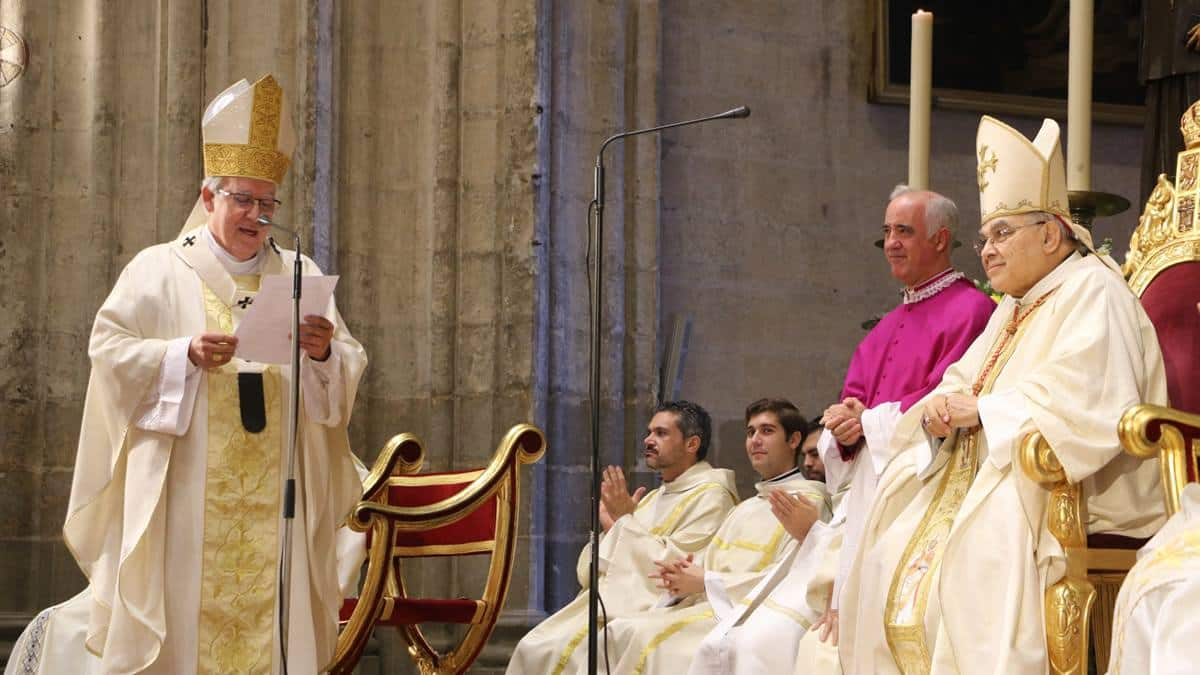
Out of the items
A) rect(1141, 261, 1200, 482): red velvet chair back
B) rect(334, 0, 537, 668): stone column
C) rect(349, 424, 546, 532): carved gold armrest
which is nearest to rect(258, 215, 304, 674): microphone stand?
rect(349, 424, 546, 532): carved gold armrest

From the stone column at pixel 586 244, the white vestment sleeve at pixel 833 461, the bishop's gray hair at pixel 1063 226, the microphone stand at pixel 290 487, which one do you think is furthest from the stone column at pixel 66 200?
the bishop's gray hair at pixel 1063 226

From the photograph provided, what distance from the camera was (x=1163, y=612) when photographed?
3.31m

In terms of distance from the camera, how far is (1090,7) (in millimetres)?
5562

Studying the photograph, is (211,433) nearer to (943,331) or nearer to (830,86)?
(943,331)

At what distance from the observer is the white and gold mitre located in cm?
598

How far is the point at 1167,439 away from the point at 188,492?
3.02 m

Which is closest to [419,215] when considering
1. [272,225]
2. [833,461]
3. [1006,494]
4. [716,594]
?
[716,594]

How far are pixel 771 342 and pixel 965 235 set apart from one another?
3.83ft

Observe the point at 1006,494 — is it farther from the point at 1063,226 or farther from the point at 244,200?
the point at 244,200

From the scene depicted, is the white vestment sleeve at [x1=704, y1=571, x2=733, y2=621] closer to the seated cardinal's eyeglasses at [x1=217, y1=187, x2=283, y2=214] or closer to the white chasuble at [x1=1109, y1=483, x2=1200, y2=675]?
the seated cardinal's eyeglasses at [x1=217, y1=187, x2=283, y2=214]

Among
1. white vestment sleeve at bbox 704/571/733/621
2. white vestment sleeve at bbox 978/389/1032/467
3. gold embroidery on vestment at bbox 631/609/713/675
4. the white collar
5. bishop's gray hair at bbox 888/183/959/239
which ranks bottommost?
gold embroidery on vestment at bbox 631/609/713/675

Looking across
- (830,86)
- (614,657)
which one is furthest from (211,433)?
(830,86)

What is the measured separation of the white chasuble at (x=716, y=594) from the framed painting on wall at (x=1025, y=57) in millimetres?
3287

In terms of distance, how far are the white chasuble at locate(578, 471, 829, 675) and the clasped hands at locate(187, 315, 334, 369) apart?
1.62 meters
